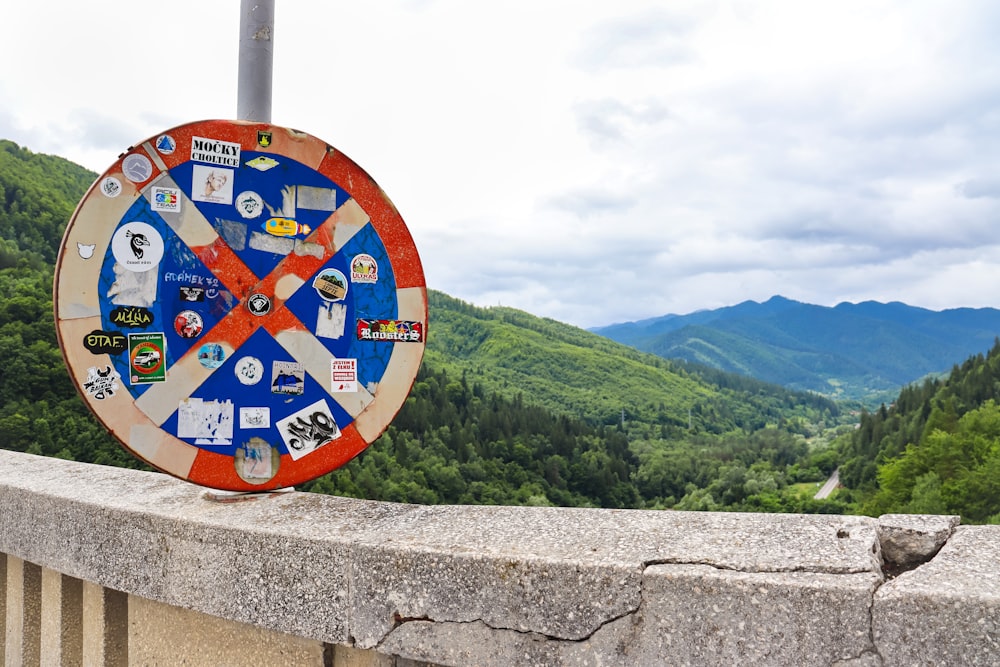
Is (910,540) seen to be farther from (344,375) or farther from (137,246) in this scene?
(137,246)

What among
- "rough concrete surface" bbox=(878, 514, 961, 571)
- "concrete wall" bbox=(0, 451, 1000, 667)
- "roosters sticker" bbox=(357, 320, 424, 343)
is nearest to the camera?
"concrete wall" bbox=(0, 451, 1000, 667)

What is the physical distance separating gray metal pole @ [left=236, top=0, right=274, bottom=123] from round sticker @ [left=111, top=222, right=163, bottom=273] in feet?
2.25

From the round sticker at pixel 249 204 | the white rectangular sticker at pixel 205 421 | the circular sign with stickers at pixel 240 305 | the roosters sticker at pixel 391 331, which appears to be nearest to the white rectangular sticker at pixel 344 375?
the circular sign with stickers at pixel 240 305

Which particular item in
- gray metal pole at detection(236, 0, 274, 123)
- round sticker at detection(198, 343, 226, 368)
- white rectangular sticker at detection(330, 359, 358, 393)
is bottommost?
white rectangular sticker at detection(330, 359, 358, 393)

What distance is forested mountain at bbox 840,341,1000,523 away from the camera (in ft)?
163

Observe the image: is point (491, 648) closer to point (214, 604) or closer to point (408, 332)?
point (214, 604)

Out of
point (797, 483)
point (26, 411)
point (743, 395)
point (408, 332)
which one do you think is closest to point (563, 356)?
point (743, 395)

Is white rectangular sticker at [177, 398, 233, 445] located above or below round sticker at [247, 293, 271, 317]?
below

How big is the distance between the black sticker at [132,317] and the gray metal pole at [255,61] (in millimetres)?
907

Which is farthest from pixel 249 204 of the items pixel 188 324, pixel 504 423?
pixel 504 423

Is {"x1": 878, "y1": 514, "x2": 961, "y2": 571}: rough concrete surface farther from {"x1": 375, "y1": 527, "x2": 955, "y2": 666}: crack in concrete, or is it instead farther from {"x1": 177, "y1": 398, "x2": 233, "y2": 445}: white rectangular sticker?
{"x1": 177, "y1": 398, "x2": 233, "y2": 445}: white rectangular sticker

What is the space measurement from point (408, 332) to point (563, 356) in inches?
6840

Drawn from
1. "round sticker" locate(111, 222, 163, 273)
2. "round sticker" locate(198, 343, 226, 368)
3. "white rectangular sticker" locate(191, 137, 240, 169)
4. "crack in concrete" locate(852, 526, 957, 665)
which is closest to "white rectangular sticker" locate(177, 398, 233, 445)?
"round sticker" locate(198, 343, 226, 368)

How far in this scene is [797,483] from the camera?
9594 cm
